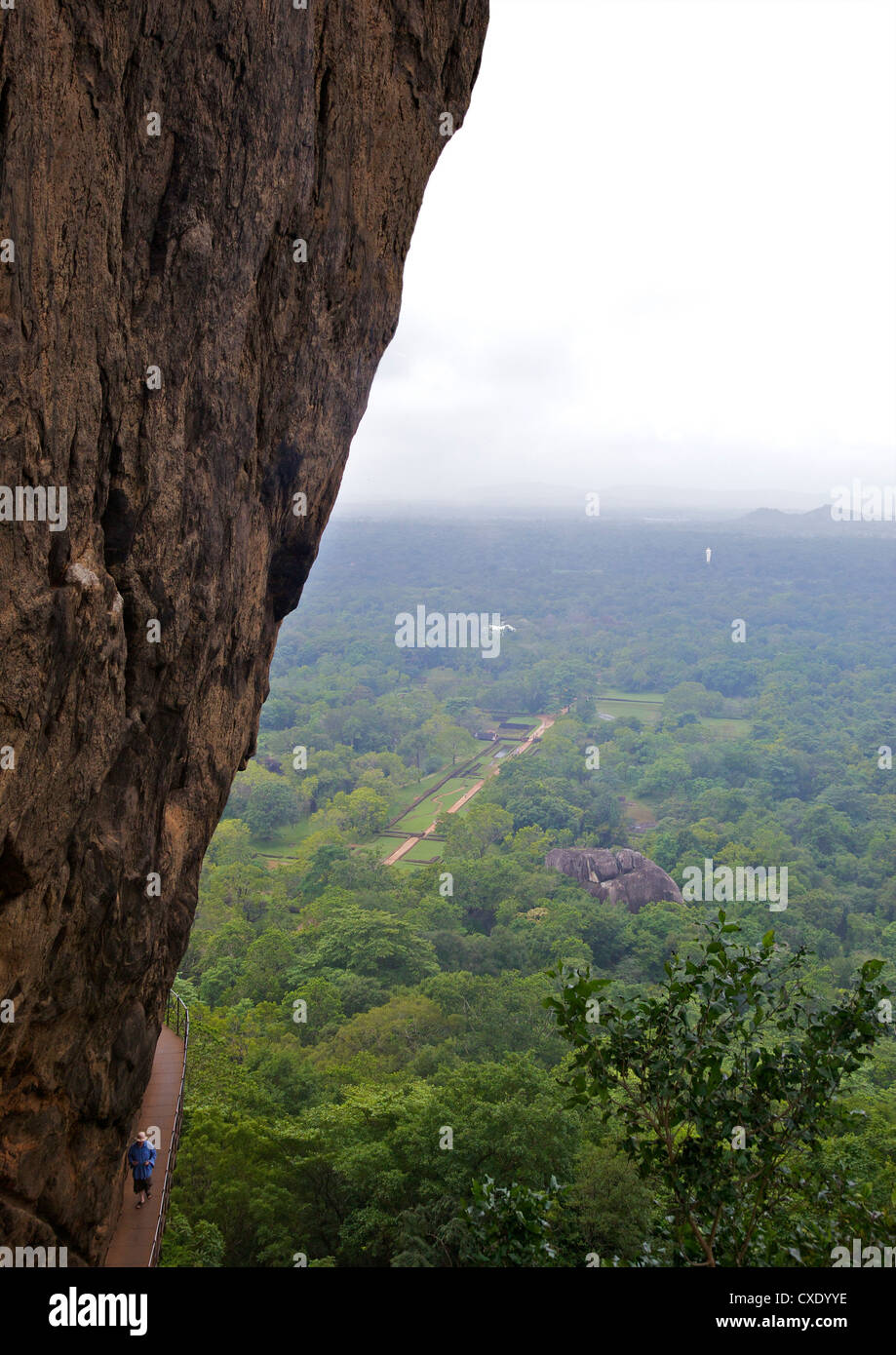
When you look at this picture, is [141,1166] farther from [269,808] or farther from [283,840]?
[269,808]

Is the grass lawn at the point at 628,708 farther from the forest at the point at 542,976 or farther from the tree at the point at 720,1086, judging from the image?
the tree at the point at 720,1086

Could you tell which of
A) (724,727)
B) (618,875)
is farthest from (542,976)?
(724,727)

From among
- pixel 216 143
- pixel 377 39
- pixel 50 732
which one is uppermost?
pixel 377 39

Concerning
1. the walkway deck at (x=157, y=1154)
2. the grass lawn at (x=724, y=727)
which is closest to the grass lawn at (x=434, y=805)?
the grass lawn at (x=724, y=727)
